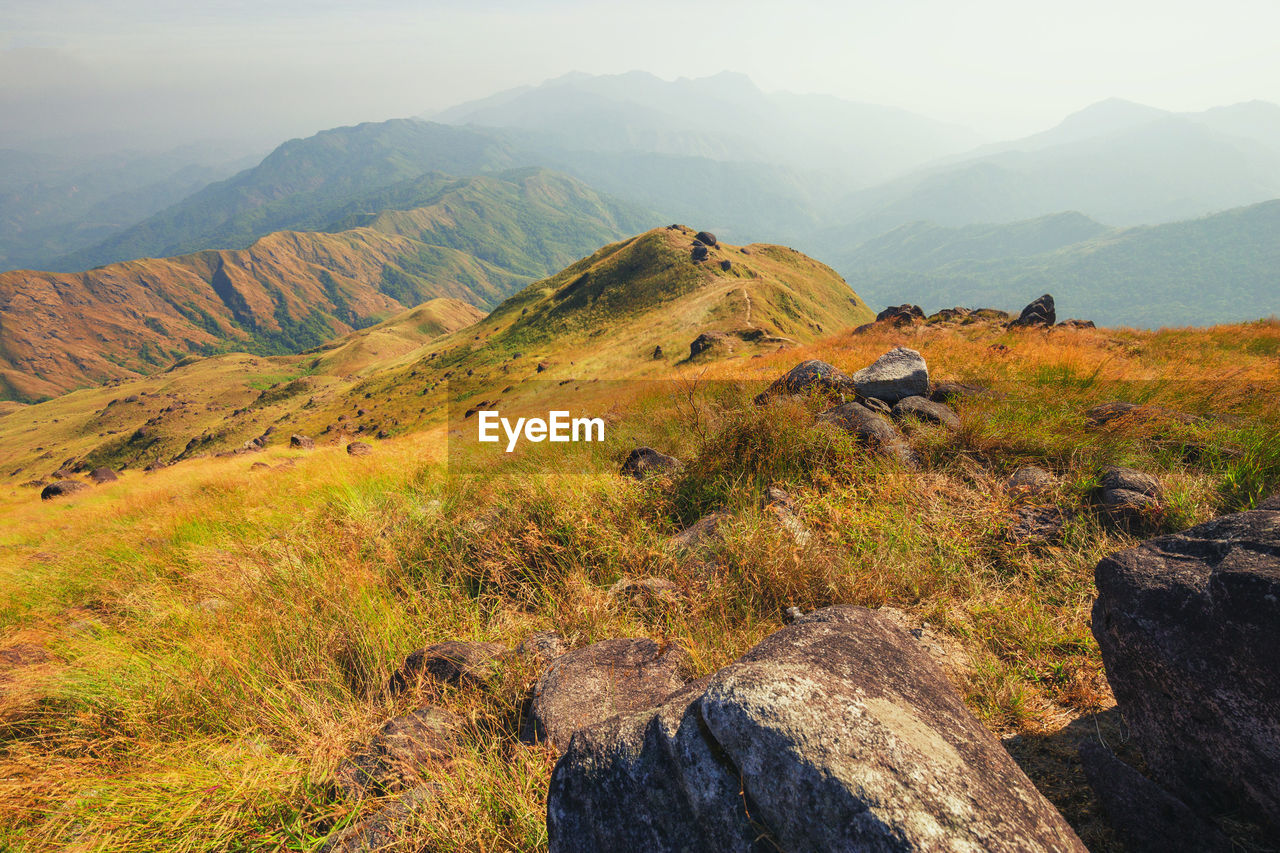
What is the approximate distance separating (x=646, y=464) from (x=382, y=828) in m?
4.67

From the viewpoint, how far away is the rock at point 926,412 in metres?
6.82

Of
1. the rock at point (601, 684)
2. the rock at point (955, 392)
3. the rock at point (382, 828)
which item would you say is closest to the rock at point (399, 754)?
the rock at point (382, 828)

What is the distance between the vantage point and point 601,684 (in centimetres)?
335

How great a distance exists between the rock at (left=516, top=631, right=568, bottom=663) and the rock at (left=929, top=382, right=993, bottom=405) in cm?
680

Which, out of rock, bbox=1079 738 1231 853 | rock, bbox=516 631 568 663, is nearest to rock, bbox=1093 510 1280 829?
rock, bbox=1079 738 1231 853

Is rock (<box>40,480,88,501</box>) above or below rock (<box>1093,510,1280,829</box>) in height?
below

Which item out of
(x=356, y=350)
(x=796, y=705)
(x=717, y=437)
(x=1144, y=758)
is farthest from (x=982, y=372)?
(x=356, y=350)

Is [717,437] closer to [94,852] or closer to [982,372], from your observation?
[94,852]

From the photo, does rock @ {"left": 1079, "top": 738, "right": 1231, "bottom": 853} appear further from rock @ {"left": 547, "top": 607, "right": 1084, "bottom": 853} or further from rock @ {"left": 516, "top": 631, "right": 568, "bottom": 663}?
rock @ {"left": 516, "top": 631, "right": 568, "bottom": 663}

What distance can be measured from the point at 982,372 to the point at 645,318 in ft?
185

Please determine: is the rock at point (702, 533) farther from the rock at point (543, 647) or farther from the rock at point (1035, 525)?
the rock at point (1035, 525)

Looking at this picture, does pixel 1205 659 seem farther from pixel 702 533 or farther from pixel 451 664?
pixel 451 664

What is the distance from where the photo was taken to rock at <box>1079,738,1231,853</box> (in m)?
2.17

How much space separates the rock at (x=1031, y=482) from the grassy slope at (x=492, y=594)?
0.53 ft
